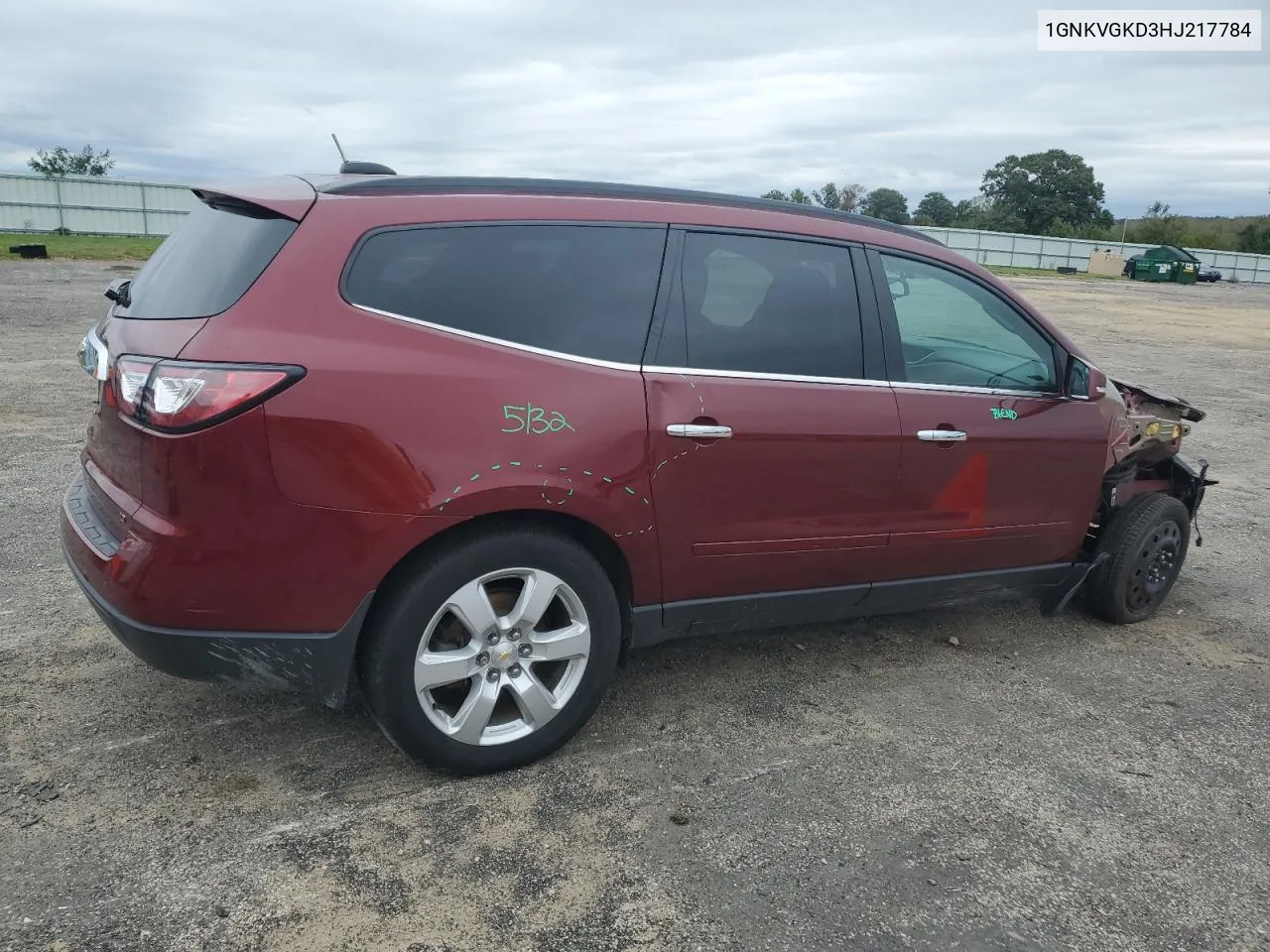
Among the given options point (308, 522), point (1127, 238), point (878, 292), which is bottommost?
point (308, 522)

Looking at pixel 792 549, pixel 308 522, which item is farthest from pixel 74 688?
pixel 792 549

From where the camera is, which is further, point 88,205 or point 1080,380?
point 88,205

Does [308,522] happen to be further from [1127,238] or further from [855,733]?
[1127,238]

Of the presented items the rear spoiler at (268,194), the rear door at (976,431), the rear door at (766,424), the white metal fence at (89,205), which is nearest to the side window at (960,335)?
the rear door at (976,431)

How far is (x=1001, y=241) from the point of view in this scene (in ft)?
182

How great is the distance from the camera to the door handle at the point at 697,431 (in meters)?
3.18

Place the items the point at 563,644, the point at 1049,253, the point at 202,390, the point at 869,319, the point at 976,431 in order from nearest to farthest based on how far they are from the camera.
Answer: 1. the point at 202,390
2. the point at 563,644
3. the point at 869,319
4. the point at 976,431
5. the point at 1049,253

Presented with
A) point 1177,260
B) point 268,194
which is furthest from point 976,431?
point 1177,260

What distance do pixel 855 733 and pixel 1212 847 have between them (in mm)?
1107

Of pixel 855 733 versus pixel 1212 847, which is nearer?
pixel 1212 847

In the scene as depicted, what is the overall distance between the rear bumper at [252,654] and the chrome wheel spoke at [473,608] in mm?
245

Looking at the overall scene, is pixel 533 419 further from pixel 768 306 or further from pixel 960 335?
pixel 960 335

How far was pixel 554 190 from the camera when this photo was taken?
327cm

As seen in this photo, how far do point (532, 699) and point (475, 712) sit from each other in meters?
0.18
